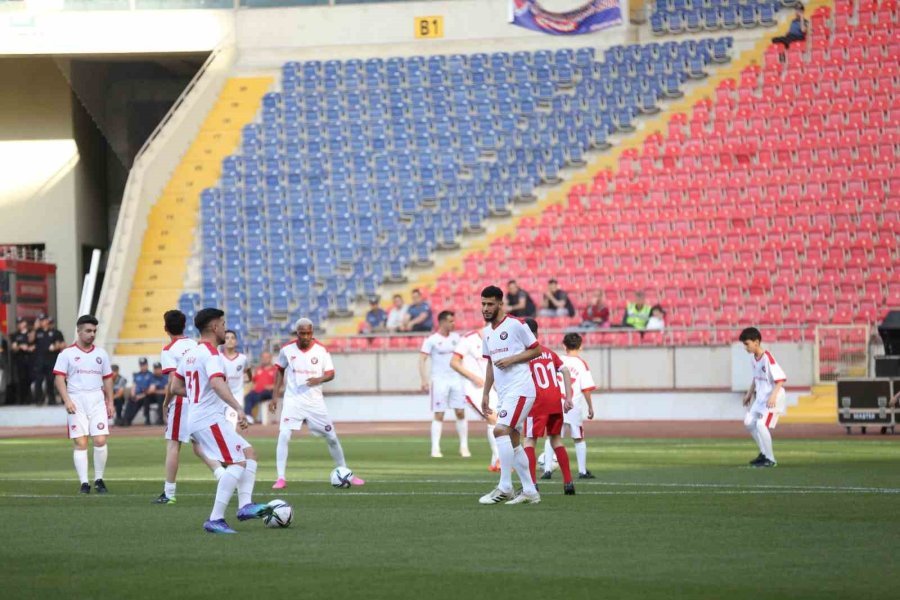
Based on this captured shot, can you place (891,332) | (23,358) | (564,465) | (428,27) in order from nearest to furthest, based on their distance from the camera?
→ (564,465) < (891,332) < (23,358) < (428,27)

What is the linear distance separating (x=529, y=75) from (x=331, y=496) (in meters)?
25.9

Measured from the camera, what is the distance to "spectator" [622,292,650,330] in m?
32.4

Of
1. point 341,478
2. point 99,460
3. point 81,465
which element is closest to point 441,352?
point 341,478

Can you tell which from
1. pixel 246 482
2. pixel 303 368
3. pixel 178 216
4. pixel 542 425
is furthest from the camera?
pixel 178 216

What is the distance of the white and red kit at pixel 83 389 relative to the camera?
1770cm

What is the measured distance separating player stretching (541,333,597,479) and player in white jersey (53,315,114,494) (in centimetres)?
540

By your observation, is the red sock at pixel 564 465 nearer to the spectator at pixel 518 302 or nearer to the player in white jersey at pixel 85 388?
the player in white jersey at pixel 85 388

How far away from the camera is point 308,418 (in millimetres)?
18578

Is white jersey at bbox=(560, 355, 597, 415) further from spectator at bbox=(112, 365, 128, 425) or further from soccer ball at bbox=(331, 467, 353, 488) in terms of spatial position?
spectator at bbox=(112, 365, 128, 425)

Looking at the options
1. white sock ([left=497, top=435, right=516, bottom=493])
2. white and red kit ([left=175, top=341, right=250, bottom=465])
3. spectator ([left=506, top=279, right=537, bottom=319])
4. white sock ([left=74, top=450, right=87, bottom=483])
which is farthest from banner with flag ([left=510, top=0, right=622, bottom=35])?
white and red kit ([left=175, top=341, right=250, bottom=465])

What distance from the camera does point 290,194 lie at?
3988 centimetres

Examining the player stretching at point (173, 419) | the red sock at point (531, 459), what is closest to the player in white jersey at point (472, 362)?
the red sock at point (531, 459)

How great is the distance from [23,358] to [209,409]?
25322 millimetres

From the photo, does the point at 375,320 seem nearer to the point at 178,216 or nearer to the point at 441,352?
the point at 178,216
